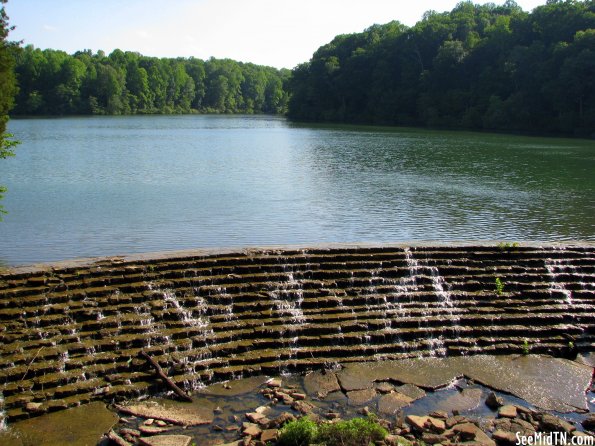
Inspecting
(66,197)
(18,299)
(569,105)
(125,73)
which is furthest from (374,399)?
(125,73)

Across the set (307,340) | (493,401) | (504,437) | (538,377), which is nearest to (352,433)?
(504,437)

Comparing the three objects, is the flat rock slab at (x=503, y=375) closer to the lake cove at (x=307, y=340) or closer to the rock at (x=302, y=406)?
the lake cove at (x=307, y=340)

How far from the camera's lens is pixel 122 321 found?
39.2 ft

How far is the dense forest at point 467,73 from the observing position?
6638 centimetres

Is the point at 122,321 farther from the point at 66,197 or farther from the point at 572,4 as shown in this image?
the point at 572,4

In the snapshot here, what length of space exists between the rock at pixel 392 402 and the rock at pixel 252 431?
7.52 ft

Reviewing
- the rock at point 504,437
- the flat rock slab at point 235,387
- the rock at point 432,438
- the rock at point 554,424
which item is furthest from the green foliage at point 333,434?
the rock at point 554,424

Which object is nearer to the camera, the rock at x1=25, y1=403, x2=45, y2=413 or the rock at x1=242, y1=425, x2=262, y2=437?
the rock at x1=242, y1=425, x2=262, y2=437

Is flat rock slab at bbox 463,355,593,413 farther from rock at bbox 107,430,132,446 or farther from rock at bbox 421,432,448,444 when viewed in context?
rock at bbox 107,430,132,446

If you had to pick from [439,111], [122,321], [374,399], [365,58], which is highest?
[365,58]

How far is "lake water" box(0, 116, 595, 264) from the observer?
65.9ft

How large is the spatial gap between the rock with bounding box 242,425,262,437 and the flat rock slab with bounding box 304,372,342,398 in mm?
1733

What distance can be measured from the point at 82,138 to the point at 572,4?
63015mm

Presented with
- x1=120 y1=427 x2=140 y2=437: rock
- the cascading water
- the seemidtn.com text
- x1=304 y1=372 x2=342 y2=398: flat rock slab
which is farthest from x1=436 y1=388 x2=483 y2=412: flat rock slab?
x1=120 y1=427 x2=140 y2=437: rock
